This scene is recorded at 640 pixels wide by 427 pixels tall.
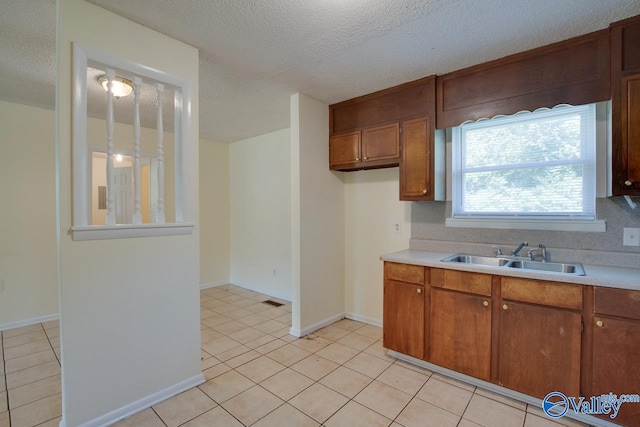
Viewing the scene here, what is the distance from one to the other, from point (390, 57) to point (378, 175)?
Result: 4.27 ft

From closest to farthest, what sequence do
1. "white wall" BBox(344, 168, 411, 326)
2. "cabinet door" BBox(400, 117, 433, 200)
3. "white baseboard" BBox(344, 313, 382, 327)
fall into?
"cabinet door" BBox(400, 117, 433, 200), "white wall" BBox(344, 168, 411, 326), "white baseboard" BBox(344, 313, 382, 327)

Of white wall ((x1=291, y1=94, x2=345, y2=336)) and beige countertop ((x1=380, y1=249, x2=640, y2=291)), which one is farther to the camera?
white wall ((x1=291, y1=94, x2=345, y2=336))

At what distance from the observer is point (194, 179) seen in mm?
2160

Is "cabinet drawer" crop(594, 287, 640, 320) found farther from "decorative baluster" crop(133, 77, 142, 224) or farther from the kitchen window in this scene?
"decorative baluster" crop(133, 77, 142, 224)

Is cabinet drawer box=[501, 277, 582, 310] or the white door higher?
the white door

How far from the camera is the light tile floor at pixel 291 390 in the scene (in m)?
1.82

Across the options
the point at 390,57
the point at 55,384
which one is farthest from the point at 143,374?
the point at 390,57

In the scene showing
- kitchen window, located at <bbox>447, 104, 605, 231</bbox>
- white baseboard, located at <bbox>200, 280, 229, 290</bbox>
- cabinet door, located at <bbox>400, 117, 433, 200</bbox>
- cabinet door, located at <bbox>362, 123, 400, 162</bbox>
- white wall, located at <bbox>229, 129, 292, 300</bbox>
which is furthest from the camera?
white baseboard, located at <bbox>200, 280, 229, 290</bbox>

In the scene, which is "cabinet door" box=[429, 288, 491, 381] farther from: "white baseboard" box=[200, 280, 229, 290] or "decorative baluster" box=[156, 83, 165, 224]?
"white baseboard" box=[200, 280, 229, 290]

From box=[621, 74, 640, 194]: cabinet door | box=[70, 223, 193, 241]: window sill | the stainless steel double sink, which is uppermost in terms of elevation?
box=[621, 74, 640, 194]: cabinet door

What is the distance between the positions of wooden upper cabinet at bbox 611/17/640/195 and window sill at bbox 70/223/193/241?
2.86 m

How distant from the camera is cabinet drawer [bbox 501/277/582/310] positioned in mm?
1759

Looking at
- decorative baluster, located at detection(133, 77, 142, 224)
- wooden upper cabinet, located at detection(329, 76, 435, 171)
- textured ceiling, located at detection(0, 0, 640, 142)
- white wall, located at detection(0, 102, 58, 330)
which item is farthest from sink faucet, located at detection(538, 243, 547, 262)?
white wall, located at detection(0, 102, 58, 330)

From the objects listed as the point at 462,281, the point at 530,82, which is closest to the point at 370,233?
the point at 462,281
